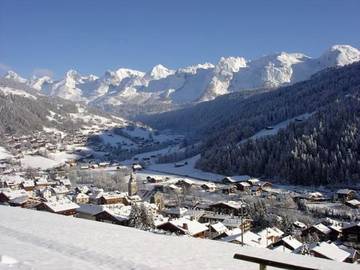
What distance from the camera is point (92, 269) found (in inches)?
501

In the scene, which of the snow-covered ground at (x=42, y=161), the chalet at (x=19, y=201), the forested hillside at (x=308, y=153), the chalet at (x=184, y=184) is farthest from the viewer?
the snow-covered ground at (x=42, y=161)

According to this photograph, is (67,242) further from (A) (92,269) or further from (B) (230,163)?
(B) (230,163)

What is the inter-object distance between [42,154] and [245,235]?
14947 cm

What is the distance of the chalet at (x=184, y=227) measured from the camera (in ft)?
170

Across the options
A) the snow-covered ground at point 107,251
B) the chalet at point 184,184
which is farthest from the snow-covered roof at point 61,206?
the chalet at point 184,184

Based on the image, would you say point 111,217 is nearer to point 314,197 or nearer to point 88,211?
point 88,211

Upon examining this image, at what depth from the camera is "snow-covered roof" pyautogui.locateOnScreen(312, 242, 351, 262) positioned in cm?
4109

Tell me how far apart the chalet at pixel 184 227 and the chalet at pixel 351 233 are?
706 inches

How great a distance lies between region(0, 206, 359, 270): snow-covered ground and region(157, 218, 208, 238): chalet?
30.0 metres

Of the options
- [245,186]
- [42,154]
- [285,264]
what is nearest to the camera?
[285,264]

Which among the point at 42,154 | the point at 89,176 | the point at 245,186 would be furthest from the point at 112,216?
the point at 42,154

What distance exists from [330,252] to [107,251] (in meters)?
31.3

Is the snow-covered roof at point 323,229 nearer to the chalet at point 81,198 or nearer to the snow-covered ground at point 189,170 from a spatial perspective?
the chalet at point 81,198

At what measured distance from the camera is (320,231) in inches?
2368
